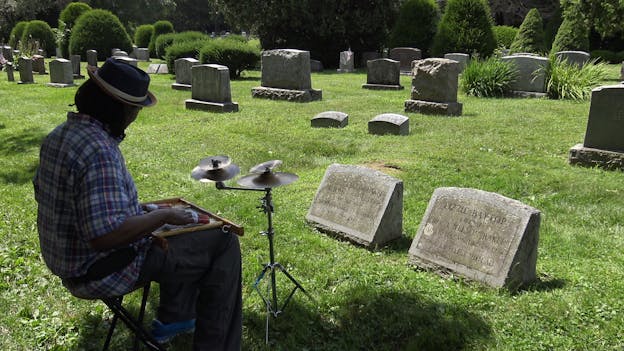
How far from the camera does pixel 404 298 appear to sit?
13.2 feet

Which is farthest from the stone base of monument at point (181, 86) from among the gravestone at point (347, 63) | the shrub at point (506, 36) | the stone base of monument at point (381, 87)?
the shrub at point (506, 36)

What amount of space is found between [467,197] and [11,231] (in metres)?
4.43

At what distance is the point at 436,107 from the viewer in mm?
11883

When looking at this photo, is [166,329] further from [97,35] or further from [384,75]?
[97,35]

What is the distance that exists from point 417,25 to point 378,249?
21250mm

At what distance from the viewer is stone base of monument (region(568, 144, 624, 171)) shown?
7.75 m

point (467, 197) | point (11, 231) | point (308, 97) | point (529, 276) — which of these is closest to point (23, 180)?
point (11, 231)

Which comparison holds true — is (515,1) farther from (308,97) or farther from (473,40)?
(308,97)

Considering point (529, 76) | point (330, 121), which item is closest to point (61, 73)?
point (330, 121)

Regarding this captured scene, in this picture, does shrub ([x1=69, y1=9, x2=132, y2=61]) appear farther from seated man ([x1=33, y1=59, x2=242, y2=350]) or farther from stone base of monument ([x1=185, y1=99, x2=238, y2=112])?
seated man ([x1=33, y1=59, x2=242, y2=350])

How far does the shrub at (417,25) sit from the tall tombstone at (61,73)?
1393cm

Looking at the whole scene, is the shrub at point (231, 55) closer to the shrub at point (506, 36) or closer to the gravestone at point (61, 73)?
the gravestone at point (61, 73)

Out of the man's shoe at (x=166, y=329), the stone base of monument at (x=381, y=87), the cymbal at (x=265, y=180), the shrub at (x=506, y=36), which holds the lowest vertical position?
the man's shoe at (x=166, y=329)

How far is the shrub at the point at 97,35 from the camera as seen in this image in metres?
26.0
